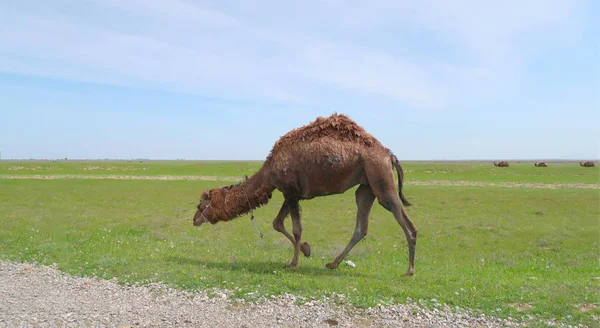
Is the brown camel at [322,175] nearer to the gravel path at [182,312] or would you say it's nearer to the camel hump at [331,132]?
the camel hump at [331,132]

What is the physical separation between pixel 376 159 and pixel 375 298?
11.0 ft

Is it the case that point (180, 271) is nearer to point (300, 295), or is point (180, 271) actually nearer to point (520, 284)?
point (300, 295)

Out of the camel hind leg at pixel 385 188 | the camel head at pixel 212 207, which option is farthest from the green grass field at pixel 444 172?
the camel head at pixel 212 207

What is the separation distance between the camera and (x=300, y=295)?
331 inches

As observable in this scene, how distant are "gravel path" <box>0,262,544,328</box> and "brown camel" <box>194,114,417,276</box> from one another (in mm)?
2964

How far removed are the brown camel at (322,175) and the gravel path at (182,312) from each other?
2964 mm

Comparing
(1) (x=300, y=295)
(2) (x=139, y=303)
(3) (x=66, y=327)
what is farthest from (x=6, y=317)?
(1) (x=300, y=295)

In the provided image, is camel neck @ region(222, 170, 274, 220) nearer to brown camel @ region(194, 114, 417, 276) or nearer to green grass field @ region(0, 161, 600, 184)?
brown camel @ region(194, 114, 417, 276)

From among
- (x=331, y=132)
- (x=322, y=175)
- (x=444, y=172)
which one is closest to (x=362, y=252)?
(x=322, y=175)

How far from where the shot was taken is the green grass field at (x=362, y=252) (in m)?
8.73

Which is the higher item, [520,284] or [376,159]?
[376,159]

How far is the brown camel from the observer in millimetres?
10352

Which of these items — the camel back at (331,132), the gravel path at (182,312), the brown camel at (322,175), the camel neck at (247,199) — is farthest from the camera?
the camel neck at (247,199)

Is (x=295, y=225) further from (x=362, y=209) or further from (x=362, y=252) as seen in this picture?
(x=362, y=252)
